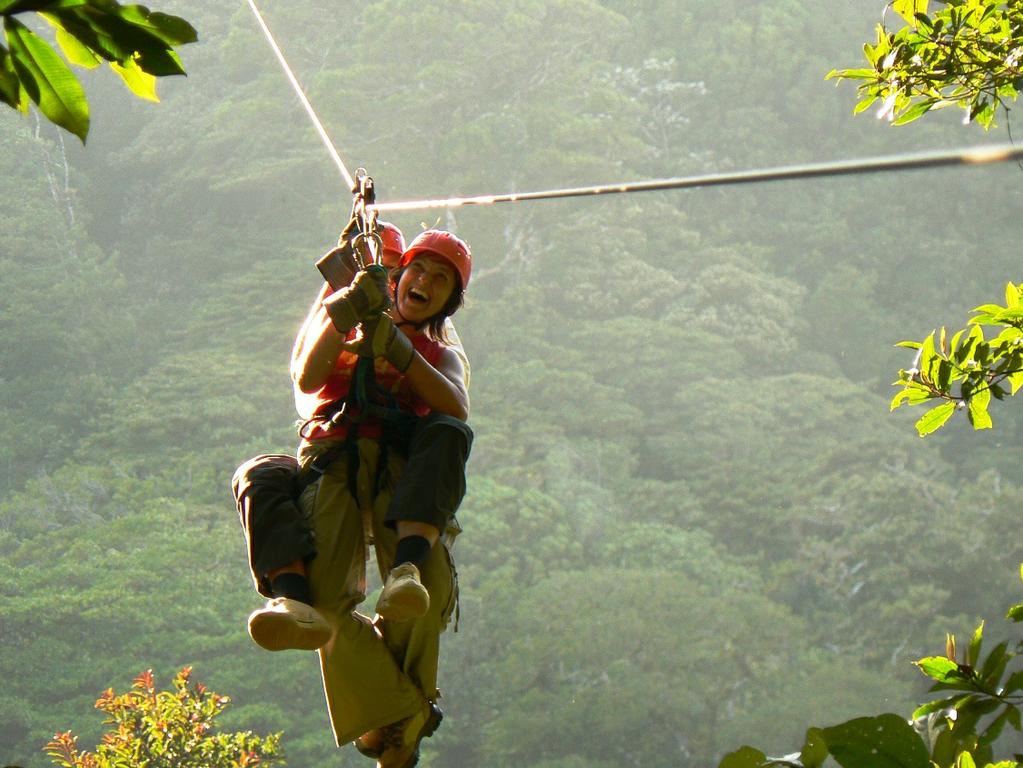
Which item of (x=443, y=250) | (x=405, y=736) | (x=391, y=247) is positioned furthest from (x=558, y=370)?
(x=405, y=736)

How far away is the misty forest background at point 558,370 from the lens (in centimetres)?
909

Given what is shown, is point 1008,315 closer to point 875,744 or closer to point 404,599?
point 404,599

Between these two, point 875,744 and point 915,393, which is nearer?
point 875,744

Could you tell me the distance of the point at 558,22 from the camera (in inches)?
593

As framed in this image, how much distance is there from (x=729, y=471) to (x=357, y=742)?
9.68 metres

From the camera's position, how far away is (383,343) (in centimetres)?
158

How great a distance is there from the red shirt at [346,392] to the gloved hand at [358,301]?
A: 0.42 ft

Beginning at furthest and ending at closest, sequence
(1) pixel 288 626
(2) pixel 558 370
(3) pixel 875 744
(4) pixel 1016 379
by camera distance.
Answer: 1. (2) pixel 558 370
2. (4) pixel 1016 379
3. (1) pixel 288 626
4. (3) pixel 875 744

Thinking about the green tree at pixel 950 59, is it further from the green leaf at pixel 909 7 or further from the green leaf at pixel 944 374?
the green leaf at pixel 944 374

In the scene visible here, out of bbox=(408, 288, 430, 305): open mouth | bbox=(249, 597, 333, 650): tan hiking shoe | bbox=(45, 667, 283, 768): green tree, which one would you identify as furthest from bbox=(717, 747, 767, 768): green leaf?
bbox=(45, 667, 283, 768): green tree

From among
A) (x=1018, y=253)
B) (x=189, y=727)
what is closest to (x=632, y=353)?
(x=1018, y=253)

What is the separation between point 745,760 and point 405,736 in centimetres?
96

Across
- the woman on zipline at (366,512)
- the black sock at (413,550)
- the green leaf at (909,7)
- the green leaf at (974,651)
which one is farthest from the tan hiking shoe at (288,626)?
the green leaf at (909,7)

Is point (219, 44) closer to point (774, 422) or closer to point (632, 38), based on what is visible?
point (632, 38)
